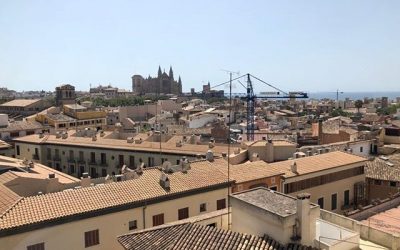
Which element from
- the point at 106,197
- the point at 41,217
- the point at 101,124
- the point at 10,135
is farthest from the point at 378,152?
the point at 101,124

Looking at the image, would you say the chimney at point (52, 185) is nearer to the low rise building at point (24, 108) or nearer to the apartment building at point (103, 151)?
the apartment building at point (103, 151)

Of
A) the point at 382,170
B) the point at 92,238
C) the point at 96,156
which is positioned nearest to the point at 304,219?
the point at 92,238

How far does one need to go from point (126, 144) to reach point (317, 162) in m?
19.4

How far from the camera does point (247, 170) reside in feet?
83.7

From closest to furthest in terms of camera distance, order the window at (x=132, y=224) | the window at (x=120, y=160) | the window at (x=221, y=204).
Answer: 1. the window at (x=132, y=224)
2. the window at (x=221, y=204)
3. the window at (x=120, y=160)

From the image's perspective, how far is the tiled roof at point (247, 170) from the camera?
2445 cm

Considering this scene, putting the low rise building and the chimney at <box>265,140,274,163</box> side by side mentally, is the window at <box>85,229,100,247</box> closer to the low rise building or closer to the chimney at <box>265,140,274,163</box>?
the chimney at <box>265,140,274,163</box>

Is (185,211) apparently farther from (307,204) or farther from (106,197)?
(307,204)

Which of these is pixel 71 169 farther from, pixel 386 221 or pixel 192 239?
pixel 386 221

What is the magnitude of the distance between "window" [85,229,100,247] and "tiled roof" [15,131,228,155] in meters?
17.7

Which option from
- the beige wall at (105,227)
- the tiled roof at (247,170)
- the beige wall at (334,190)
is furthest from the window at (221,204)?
the beige wall at (334,190)

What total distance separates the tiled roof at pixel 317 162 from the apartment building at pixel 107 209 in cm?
549

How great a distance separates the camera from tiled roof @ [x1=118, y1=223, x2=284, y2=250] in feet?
43.5

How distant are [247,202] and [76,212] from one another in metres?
7.80
